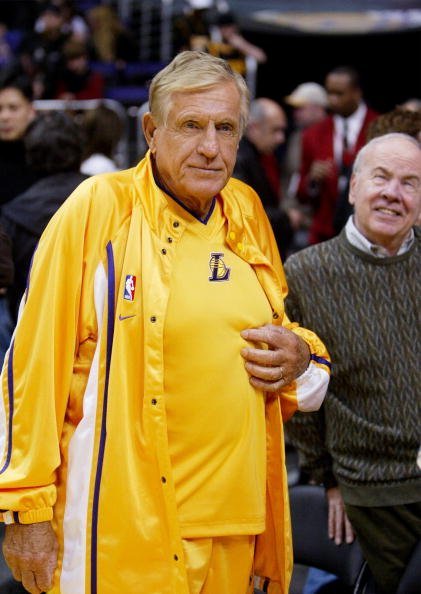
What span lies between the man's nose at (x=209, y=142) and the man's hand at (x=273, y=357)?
0.44 meters

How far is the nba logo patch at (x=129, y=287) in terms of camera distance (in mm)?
2443

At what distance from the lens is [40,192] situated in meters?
4.18

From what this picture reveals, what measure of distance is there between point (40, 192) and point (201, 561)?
2088 millimetres

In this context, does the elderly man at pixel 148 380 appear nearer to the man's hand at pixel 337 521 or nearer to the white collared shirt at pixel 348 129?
the man's hand at pixel 337 521

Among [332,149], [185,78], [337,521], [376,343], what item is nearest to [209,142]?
[185,78]

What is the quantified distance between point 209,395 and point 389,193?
1.06 meters

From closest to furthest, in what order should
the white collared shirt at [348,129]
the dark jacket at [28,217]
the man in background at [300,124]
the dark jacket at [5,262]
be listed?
1. the dark jacket at [5,262]
2. the dark jacket at [28,217]
3. the white collared shirt at [348,129]
4. the man in background at [300,124]

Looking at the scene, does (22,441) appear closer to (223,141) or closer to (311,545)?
(223,141)

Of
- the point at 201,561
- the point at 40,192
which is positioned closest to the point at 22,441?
the point at 201,561

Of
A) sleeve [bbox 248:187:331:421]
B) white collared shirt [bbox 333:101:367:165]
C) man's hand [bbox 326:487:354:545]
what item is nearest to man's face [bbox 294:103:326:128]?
white collared shirt [bbox 333:101:367:165]

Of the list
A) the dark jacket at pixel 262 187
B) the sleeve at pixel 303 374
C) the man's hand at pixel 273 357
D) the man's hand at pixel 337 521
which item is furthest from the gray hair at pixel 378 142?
the dark jacket at pixel 262 187

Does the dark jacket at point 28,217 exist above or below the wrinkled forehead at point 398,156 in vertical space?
below

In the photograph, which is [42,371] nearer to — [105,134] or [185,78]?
[185,78]

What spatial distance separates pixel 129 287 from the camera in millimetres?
2449
